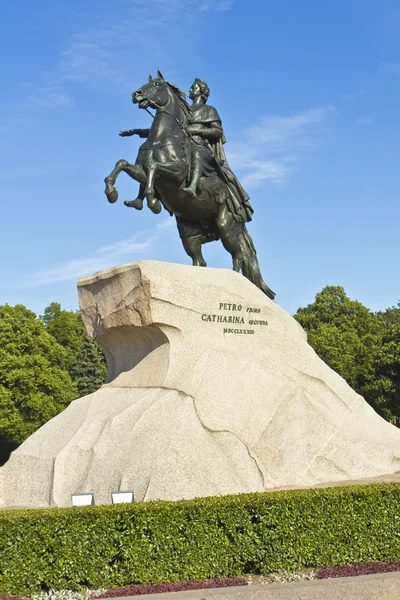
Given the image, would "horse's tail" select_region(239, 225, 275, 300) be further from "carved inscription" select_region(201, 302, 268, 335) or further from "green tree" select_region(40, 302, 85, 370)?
"green tree" select_region(40, 302, 85, 370)

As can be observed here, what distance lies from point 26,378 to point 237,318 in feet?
72.8

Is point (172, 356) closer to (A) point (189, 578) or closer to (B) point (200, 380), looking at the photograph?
(B) point (200, 380)

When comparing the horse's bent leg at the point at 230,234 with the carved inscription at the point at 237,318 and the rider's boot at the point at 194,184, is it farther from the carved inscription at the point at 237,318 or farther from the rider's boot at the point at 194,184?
the carved inscription at the point at 237,318

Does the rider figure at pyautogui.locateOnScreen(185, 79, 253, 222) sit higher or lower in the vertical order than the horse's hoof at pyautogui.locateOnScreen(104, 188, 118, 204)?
higher

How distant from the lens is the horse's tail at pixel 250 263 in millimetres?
13688

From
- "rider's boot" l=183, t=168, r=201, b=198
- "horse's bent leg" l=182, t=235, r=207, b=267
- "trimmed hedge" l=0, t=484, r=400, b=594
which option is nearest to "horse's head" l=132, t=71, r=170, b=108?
"rider's boot" l=183, t=168, r=201, b=198

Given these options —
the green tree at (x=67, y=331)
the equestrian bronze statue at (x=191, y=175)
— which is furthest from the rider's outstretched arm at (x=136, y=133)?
the green tree at (x=67, y=331)

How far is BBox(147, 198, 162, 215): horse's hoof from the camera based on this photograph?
38.2ft

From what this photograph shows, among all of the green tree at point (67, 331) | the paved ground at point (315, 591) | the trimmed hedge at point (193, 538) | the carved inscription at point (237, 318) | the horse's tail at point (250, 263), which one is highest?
the green tree at point (67, 331)

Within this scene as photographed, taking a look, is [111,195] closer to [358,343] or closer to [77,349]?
[77,349]

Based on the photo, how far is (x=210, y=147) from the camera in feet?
44.6

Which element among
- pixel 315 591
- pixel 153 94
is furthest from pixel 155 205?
pixel 315 591

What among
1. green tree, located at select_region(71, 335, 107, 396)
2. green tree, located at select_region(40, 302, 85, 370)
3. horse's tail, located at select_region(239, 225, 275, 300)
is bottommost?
horse's tail, located at select_region(239, 225, 275, 300)

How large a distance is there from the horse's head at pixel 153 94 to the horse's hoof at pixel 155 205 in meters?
1.76
